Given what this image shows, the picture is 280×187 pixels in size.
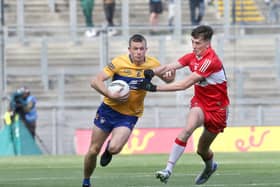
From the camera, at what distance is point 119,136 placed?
13.7 meters

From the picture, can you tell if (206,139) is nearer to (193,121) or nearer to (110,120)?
(193,121)

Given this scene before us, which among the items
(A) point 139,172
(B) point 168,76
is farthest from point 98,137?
(A) point 139,172

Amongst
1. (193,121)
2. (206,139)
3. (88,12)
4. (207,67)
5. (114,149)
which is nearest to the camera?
(114,149)

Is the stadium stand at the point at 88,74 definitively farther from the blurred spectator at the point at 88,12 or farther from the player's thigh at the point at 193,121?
the player's thigh at the point at 193,121

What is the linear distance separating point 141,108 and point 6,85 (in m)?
14.6

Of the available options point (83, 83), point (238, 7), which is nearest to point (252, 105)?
point (238, 7)

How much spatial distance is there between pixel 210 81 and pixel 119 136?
4.83ft

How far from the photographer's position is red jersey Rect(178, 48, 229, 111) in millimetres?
13992

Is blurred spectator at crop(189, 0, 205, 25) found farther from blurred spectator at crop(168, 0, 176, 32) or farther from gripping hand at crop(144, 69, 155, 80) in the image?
gripping hand at crop(144, 69, 155, 80)

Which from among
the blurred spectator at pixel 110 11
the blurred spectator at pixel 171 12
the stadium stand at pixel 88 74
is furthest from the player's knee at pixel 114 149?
the blurred spectator at pixel 171 12

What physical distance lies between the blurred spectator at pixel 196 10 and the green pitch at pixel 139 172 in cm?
596

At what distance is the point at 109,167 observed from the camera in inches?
775

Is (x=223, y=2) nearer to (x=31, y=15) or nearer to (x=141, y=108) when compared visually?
(x=31, y=15)

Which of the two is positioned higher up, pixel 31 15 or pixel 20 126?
pixel 31 15
